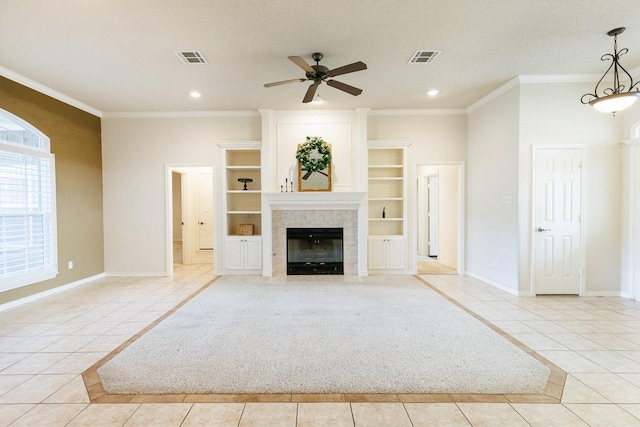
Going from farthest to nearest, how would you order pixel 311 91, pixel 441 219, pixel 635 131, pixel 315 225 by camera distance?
pixel 441 219 → pixel 315 225 → pixel 635 131 → pixel 311 91

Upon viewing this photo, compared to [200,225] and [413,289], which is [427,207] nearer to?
[413,289]

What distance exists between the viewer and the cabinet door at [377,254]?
228 inches

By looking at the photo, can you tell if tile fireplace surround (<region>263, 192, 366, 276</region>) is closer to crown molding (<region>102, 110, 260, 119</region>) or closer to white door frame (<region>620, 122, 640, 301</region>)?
crown molding (<region>102, 110, 260, 119</region>)

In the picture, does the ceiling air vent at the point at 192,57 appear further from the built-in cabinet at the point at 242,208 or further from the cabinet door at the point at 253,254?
the cabinet door at the point at 253,254

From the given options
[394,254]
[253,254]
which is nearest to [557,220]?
[394,254]

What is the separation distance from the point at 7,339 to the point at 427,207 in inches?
319

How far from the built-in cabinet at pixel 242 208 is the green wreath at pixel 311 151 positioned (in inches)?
34.5

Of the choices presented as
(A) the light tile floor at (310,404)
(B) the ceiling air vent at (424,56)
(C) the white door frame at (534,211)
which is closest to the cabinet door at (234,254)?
(A) the light tile floor at (310,404)

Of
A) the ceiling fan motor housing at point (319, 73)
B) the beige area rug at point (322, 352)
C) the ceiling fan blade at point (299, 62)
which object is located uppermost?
the ceiling fan motor housing at point (319, 73)

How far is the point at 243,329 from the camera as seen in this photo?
318 cm

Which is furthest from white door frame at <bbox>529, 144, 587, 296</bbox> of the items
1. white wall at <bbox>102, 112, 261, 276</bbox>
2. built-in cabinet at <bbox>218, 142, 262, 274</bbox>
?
white wall at <bbox>102, 112, 261, 276</bbox>

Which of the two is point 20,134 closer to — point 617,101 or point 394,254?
point 394,254

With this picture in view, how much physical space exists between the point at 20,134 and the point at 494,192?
23.0ft

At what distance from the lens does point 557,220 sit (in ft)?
14.1
